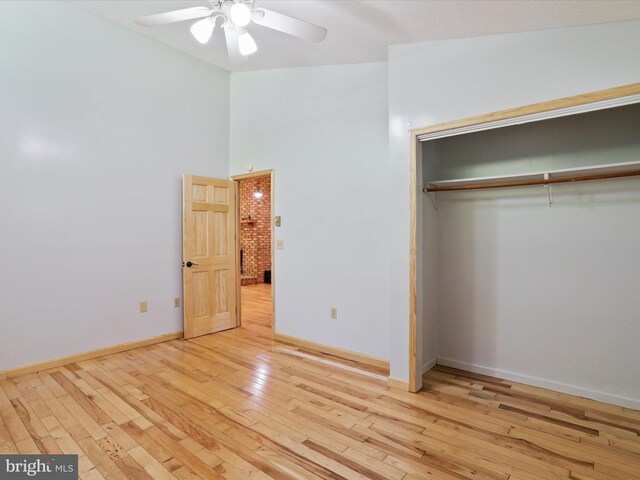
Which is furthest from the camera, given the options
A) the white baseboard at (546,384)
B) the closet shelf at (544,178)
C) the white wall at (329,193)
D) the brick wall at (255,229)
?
the brick wall at (255,229)

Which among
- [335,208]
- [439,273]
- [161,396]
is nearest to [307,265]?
[335,208]

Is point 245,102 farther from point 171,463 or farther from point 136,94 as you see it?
point 171,463

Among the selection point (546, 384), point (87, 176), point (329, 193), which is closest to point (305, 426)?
point (546, 384)

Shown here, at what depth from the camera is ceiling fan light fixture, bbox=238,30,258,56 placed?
7.81ft

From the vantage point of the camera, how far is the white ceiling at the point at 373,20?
213 centimetres

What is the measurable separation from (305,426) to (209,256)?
2.81 meters

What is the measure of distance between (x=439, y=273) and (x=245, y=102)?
341 centimetres

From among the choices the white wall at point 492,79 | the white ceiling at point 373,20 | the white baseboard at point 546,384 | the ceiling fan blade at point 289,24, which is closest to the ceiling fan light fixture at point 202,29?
the ceiling fan blade at point 289,24

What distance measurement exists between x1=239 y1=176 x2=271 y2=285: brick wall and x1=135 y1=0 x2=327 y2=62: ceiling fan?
6.65 m

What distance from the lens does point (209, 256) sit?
454 cm

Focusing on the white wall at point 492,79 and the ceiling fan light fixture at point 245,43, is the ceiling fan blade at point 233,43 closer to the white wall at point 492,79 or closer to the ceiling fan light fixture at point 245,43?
the ceiling fan light fixture at point 245,43

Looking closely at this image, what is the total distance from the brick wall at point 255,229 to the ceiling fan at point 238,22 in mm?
6653

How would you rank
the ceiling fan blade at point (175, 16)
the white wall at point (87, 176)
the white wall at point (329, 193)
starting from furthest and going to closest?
the white wall at point (329, 193), the white wall at point (87, 176), the ceiling fan blade at point (175, 16)

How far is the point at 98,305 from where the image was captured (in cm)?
364
